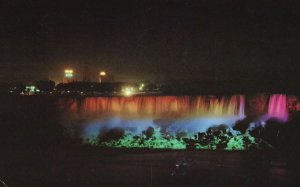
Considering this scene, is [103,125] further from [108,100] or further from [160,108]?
[160,108]

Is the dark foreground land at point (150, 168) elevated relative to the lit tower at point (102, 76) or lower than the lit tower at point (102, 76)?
lower

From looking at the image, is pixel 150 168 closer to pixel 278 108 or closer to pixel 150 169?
pixel 150 169

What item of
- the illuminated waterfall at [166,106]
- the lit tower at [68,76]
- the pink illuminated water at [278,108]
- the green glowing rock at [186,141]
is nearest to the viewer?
the green glowing rock at [186,141]

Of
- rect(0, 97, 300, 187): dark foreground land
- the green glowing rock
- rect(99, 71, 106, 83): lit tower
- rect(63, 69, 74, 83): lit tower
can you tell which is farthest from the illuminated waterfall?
rect(99, 71, 106, 83): lit tower

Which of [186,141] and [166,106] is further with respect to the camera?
[166,106]

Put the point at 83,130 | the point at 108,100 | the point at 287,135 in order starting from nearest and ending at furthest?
the point at 287,135 → the point at 83,130 → the point at 108,100

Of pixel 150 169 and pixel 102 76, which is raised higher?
pixel 102 76

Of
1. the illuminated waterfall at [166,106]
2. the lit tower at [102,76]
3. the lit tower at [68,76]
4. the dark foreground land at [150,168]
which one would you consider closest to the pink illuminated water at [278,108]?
the illuminated waterfall at [166,106]

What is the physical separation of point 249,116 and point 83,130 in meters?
14.9

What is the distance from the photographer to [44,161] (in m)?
20.5

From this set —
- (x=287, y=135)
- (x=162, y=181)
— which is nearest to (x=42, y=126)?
(x=287, y=135)

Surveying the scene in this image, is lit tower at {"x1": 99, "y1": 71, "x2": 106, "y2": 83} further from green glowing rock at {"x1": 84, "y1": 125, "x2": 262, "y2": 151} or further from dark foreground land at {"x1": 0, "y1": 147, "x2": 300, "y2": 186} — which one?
dark foreground land at {"x1": 0, "y1": 147, "x2": 300, "y2": 186}

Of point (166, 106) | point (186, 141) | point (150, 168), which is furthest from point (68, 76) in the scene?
point (150, 168)

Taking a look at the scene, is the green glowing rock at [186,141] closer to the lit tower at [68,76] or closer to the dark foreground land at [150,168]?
the dark foreground land at [150,168]
